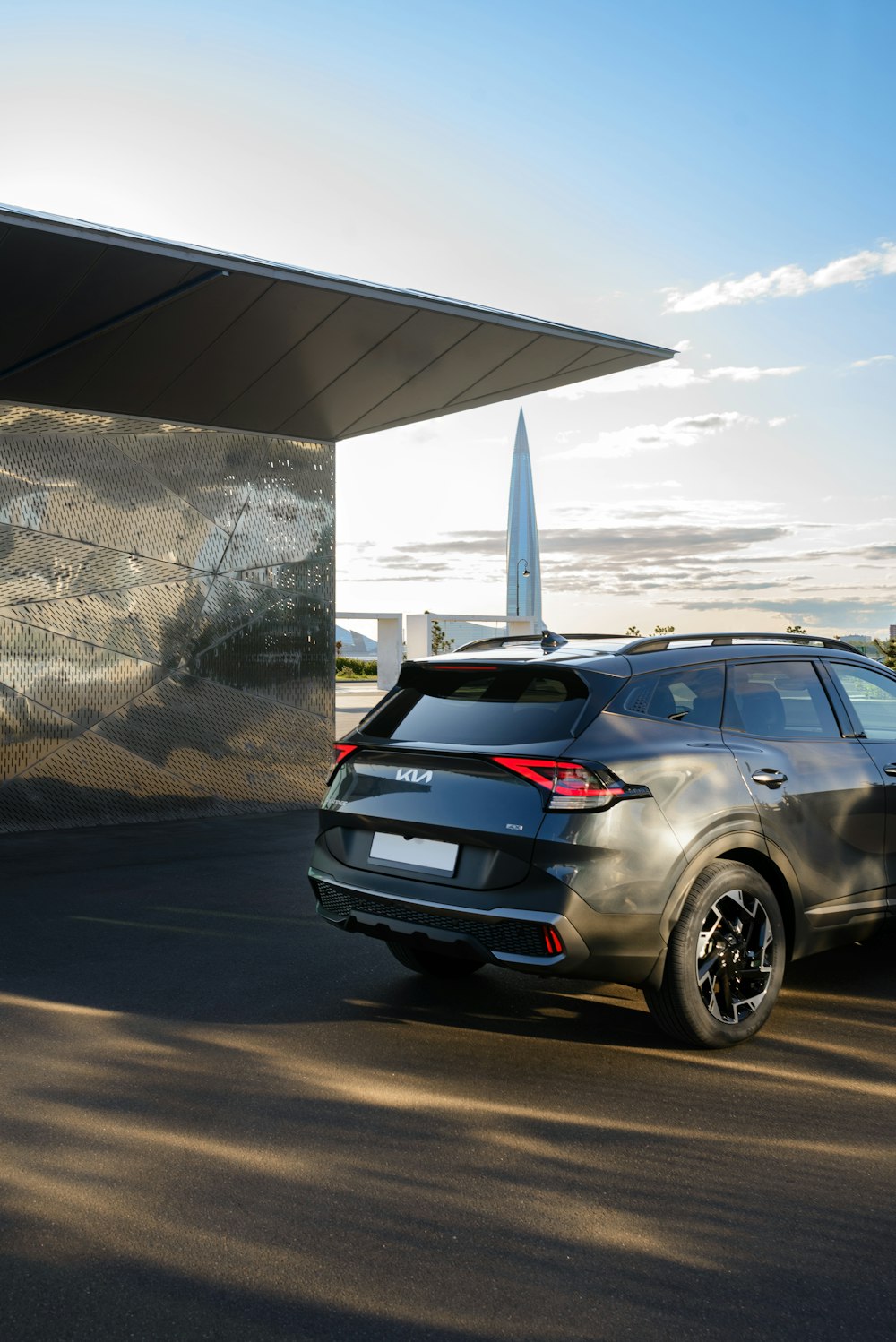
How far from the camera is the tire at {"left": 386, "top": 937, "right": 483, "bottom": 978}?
543 centimetres

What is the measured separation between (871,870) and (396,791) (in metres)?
2.23

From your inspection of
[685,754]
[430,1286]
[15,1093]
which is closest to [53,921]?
[15,1093]

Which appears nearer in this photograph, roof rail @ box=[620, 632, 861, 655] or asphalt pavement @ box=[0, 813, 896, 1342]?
asphalt pavement @ box=[0, 813, 896, 1342]

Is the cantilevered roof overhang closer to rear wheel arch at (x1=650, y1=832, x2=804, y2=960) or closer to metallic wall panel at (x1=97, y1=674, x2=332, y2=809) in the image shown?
metallic wall panel at (x1=97, y1=674, x2=332, y2=809)

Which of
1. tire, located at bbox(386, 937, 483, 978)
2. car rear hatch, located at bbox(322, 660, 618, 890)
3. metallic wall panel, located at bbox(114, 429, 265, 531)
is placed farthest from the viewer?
metallic wall panel, located at bbox(114, 429, 265, 531)

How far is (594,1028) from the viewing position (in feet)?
15.6

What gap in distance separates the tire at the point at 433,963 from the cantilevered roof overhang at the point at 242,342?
16.7 ft

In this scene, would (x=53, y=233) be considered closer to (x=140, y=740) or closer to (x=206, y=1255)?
(x=140, y=740)

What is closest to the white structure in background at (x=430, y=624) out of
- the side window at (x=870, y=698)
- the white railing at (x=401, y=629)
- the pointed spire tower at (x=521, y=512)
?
the white railing at (x=401, y=629)

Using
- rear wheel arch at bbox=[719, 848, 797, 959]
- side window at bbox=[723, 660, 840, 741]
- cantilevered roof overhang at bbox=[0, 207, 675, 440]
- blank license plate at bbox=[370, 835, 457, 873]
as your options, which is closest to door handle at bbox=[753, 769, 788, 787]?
side window at bbox=[723, 660, 840, 741]

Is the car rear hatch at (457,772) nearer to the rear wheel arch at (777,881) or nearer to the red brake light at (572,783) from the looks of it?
the red brake light at (572,783)

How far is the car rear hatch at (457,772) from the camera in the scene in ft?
13.7

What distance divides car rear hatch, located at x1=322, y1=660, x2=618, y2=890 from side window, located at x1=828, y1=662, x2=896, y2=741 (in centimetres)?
160

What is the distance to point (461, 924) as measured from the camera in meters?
4.24
